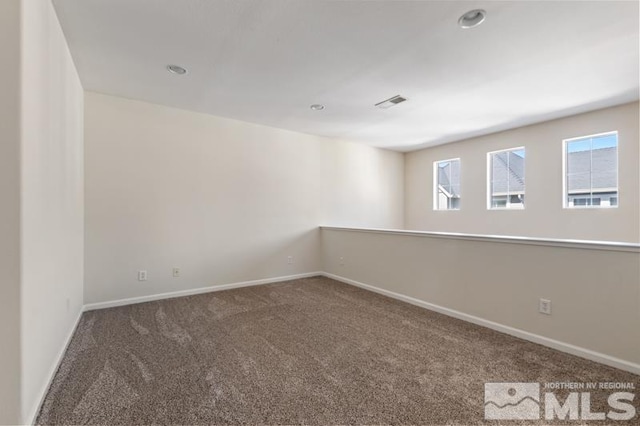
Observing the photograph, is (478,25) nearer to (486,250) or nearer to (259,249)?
(486,250)

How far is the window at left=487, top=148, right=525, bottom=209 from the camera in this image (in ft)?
15.6

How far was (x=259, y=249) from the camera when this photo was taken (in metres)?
4.60

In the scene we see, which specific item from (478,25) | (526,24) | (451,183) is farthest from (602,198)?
(478,25)

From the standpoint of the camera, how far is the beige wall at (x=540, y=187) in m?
3.68

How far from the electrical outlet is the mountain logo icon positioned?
0.82m

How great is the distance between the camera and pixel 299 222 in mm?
5059

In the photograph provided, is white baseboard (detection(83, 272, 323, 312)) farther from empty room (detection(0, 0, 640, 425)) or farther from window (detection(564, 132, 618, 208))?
window (detection(564, 132, 618, 208))

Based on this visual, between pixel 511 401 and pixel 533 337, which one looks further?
pixel 533 337

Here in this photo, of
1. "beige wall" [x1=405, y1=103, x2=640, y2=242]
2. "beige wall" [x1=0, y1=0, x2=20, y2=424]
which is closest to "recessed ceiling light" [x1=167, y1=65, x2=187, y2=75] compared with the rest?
"beige wall" [x1=0, y1=0, x2=20, y2=424]

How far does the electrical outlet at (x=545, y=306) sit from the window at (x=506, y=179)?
2.76 metres

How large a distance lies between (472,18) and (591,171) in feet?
11.5

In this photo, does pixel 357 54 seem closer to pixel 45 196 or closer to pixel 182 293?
pixel 45 196

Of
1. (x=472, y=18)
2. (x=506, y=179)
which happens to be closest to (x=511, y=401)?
(x=472, y=18)

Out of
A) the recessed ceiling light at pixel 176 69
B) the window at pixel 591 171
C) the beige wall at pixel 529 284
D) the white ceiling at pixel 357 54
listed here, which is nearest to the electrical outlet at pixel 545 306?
the beige wall at pixel 529 284
